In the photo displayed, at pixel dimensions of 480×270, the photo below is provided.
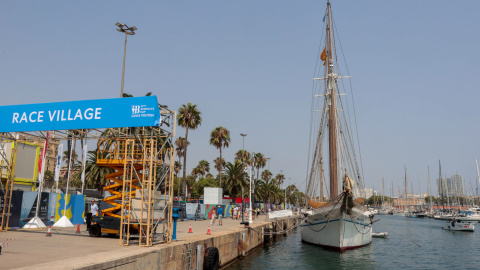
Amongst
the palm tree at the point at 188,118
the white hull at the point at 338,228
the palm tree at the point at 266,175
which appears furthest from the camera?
the palm tree at the point at 266,175

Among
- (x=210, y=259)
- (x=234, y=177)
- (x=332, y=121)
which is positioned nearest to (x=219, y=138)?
(x=234, y=177)

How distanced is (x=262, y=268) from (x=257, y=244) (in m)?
9.08

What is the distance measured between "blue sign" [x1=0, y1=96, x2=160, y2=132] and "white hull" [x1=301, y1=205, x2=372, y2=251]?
17209 millimetres

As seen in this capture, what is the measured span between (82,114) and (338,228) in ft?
66.1

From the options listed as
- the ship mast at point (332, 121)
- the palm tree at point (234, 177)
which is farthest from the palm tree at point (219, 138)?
the ship mast at point (332, 121)

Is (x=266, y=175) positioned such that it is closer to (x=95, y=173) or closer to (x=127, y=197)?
(x=95, y=173)

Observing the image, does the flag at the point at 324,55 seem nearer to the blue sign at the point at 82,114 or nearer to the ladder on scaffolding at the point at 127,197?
the blue sign at the point at 82,114

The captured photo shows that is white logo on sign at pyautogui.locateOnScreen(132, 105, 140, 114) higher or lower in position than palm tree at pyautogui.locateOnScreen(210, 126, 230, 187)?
lower

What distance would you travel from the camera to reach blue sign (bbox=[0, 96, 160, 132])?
1484cm

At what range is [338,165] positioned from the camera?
106ft

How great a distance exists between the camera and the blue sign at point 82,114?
1484 centimetres

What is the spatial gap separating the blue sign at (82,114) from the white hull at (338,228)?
17.2 m

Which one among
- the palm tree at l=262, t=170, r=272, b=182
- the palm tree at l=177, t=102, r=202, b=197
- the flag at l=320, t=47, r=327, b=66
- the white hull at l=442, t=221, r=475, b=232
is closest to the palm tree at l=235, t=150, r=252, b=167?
the palm tree at l=262, t=170, r=272, b=182

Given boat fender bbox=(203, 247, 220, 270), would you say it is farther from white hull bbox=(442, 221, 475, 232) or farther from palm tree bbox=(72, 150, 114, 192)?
white hull bbox=(442, 221, 475, 232)
